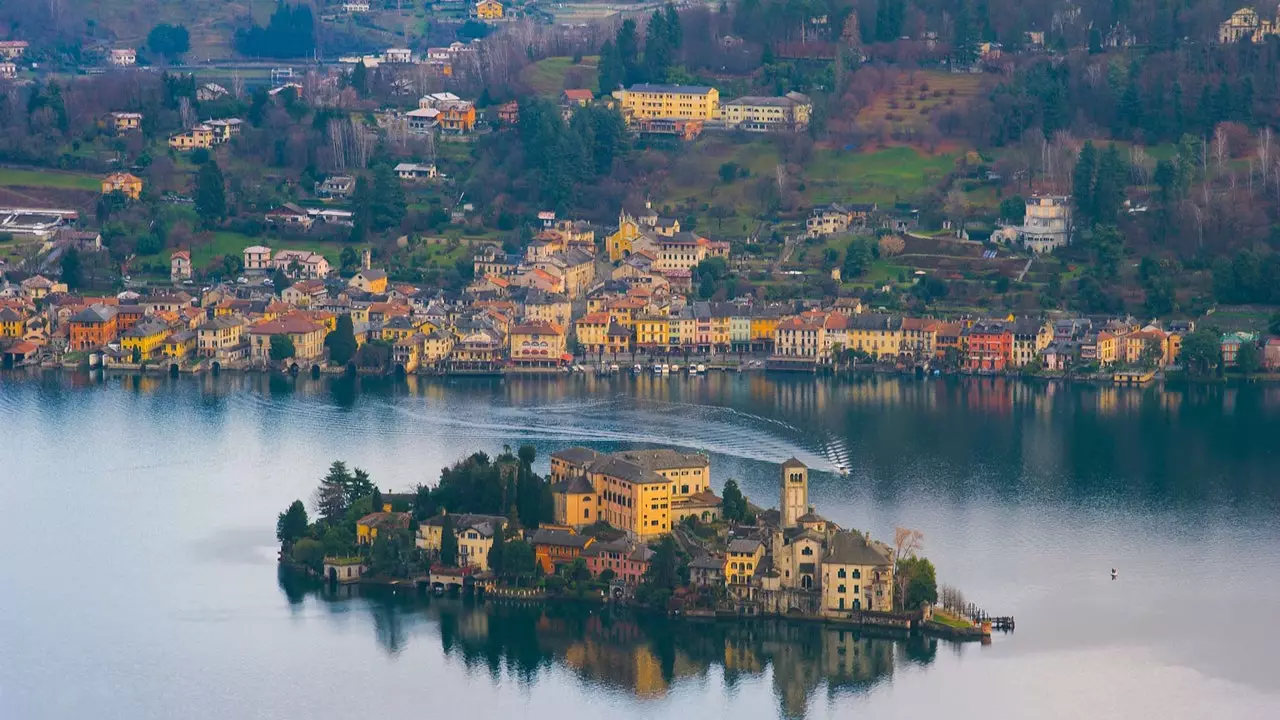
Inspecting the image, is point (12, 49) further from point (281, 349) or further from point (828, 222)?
point (281, 349)

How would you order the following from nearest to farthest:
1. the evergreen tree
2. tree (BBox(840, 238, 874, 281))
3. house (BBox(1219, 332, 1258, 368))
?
house (BBox(1219, 332, 1258, 368)), tree (BBox(840, 238, 874, 281)), the evergreen tree

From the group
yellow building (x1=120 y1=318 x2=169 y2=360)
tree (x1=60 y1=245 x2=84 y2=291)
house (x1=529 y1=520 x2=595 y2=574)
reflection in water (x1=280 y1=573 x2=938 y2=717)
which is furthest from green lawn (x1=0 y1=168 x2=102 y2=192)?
reflection in water (x1=280 y1=573 x2=938 y2=717)

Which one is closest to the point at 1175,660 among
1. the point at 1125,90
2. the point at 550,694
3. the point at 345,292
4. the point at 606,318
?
the point at 550,694

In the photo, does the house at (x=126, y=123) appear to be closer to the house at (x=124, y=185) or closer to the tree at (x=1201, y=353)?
the house at (x=124, y=185)

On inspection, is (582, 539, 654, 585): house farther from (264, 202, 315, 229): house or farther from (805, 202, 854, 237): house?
(264, 202, 315, 229): house

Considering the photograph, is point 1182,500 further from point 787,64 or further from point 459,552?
point 787,64

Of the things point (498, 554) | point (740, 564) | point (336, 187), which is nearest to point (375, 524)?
point (498, 554)
